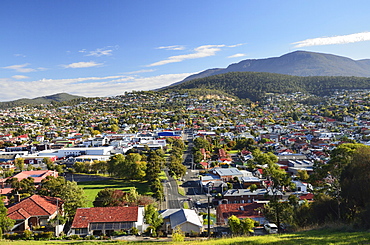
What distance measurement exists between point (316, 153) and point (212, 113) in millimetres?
58352

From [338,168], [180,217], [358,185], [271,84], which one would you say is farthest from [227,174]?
[271,84]

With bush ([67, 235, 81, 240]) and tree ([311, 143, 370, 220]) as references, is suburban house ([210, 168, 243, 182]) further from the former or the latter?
bush ([67, 235, 81, 240])

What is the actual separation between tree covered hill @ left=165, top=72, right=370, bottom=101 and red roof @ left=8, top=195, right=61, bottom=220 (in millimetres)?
115158

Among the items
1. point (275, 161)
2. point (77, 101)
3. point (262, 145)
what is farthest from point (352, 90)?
point (77, 101)

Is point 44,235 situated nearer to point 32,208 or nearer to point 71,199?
point 32,208

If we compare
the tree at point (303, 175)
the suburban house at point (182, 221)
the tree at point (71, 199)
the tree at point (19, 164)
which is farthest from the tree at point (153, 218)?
the tree at point (19, 164)

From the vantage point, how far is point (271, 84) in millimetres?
139125

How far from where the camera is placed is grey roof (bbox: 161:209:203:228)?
16.1 m

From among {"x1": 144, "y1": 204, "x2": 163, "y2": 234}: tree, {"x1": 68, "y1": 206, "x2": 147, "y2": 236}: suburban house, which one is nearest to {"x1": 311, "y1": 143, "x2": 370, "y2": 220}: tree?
{"x1": 144, "y1": 204, "x2": 163, "y2": 234}: tree

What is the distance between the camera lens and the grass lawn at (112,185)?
26219mm

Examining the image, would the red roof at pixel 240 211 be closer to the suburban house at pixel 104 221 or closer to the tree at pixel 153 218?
the tree at pixel 153 218

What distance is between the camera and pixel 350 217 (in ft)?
39.1

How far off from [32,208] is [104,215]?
16.7 feet

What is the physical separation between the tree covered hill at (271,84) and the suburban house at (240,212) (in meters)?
111
